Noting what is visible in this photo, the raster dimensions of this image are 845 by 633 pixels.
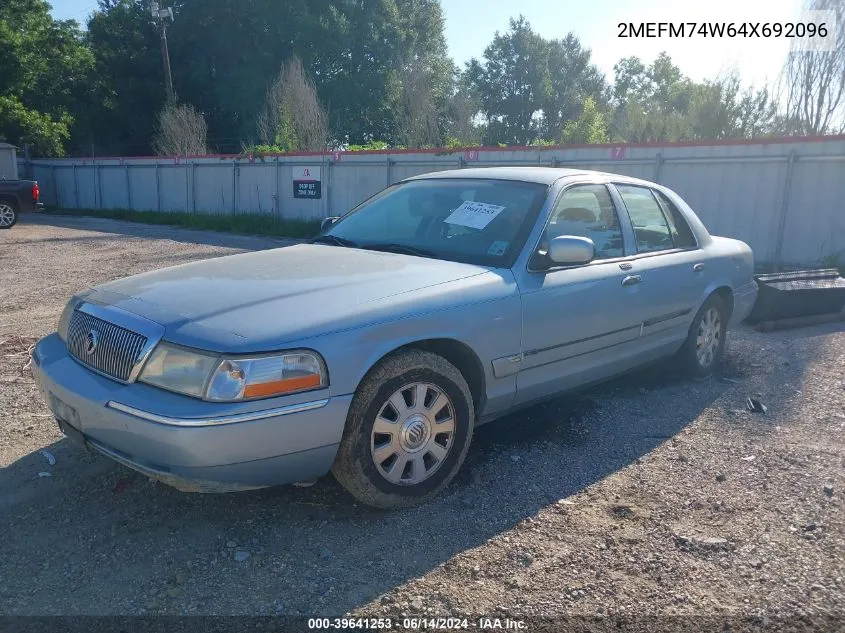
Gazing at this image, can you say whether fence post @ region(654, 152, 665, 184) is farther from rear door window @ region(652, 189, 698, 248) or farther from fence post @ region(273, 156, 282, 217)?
fence post @ region(273, 156, 282, 217)

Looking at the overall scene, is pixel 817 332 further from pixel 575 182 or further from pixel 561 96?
pixel 561 96

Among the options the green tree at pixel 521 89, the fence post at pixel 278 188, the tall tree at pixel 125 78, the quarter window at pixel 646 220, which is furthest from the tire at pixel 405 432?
the green tree at pixel 521 89

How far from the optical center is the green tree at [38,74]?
107 ft

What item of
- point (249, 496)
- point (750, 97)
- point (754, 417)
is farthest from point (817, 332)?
point (750, 97)

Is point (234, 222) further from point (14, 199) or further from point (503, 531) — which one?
point (503, 531)

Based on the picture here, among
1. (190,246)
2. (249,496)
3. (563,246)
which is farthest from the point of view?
(190,246)

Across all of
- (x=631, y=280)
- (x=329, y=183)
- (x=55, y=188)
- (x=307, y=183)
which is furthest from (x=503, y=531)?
(x=55, y=188)

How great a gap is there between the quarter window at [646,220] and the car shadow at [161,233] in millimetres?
11165

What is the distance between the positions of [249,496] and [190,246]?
12889 millimetres

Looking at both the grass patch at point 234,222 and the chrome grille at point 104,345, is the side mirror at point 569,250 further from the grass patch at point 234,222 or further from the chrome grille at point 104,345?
the grass patch at point 234,222

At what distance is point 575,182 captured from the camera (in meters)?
4.53

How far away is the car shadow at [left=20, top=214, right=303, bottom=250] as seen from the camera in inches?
650

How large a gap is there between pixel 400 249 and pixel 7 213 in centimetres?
1875

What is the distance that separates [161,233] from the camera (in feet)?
62.8
